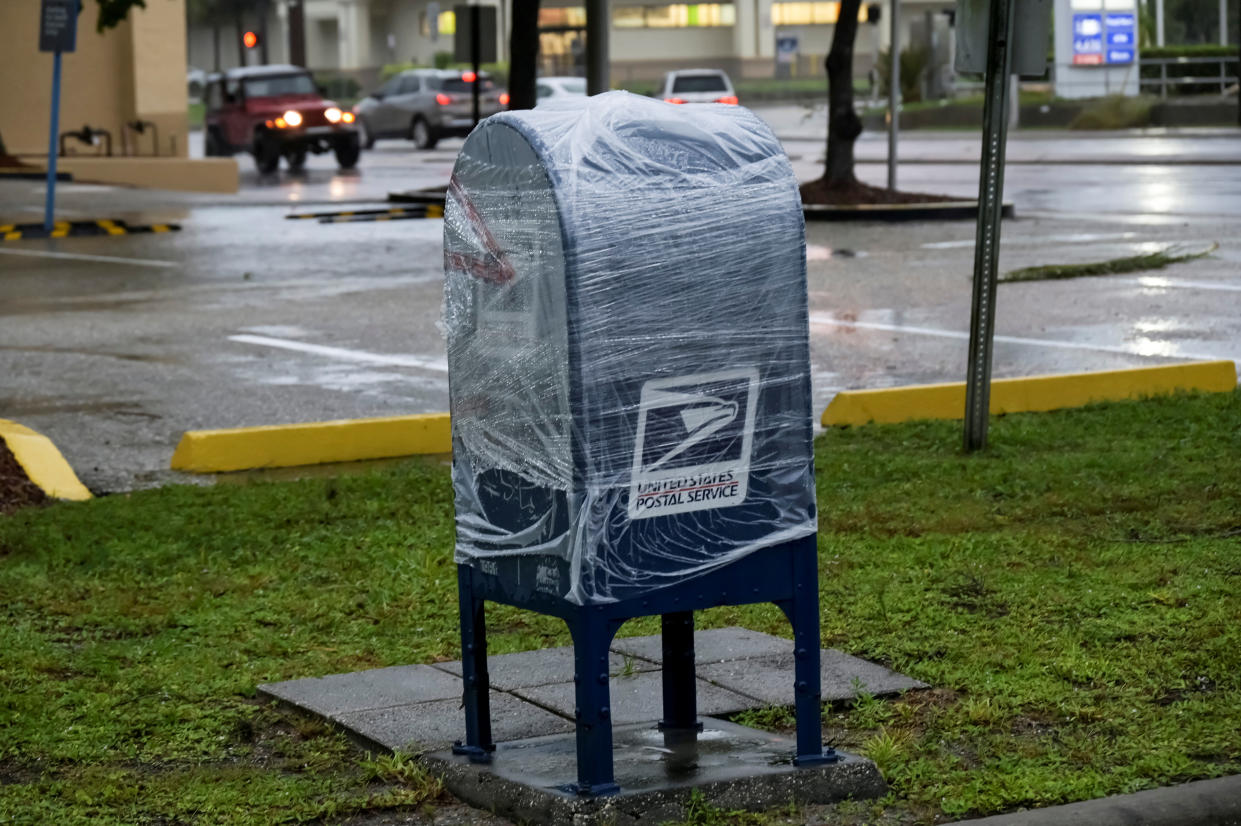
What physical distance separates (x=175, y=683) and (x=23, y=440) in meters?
3.76

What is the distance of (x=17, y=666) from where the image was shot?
5461 millimetres

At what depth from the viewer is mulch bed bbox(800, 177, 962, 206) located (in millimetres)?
23359

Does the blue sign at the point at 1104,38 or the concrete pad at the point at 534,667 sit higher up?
the blue sign at the point at 1104,38

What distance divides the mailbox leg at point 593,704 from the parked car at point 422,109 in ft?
131

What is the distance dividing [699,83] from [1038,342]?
30433 millimetres

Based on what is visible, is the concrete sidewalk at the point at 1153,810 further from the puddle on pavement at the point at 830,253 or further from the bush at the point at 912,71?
the bush at the point at 912,71

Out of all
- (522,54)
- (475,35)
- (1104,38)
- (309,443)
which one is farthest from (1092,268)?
(1104,38)

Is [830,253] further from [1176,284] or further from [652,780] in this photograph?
[652,780]

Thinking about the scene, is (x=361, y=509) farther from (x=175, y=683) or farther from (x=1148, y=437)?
(x=1148, y=437)

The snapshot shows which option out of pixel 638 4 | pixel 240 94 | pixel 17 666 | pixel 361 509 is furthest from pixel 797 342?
pixel 638 4

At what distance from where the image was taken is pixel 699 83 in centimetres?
4200

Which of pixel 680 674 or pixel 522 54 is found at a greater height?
pixel 522 54

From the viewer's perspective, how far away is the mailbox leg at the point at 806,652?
170 inches

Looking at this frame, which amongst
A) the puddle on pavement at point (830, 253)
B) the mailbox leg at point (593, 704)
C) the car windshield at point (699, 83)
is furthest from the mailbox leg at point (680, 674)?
the car windshield at point (699, 83)
